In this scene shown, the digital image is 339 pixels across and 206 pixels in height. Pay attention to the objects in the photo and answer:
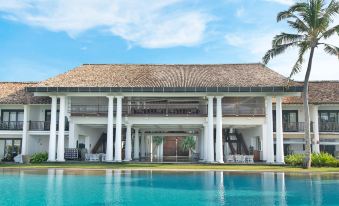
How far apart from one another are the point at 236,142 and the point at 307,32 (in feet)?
44.6

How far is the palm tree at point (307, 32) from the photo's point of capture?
24.9m

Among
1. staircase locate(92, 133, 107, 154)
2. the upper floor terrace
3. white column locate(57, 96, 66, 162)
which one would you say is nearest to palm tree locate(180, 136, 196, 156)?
staircase locate(92, 133, 107, 154)

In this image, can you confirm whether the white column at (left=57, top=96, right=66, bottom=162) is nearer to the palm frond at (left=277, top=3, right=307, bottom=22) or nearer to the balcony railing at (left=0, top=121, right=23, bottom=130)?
the balcony railing at (left=0, top=121, right=23, bottom=130)

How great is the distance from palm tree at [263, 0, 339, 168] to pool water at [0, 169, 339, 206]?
8.03m

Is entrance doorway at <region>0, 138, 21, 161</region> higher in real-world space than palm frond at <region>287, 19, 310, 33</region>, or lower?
lower

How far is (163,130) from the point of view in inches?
1561

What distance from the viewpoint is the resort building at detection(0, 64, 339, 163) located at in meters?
28.7

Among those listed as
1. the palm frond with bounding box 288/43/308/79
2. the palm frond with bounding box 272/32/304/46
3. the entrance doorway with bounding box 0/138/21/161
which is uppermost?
the palm frond with bounding box 272/32/304/46

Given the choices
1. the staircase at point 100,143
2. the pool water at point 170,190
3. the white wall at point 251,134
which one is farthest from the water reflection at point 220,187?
the staircase at point 100,143

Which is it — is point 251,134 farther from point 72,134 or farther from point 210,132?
point 72,134

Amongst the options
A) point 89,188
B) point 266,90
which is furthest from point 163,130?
point 89,188

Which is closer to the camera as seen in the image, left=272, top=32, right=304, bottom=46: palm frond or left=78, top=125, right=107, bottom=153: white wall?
left=272, top=32, right=304, bottom=46: palm frond

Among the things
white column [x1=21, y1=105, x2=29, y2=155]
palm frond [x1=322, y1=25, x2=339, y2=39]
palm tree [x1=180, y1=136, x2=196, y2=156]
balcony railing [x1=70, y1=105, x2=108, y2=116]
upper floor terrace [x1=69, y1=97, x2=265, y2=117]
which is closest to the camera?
palm frond [x1=322, y1=25, x2=339, y2=39]

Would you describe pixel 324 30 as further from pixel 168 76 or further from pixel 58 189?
pixel 58 189
